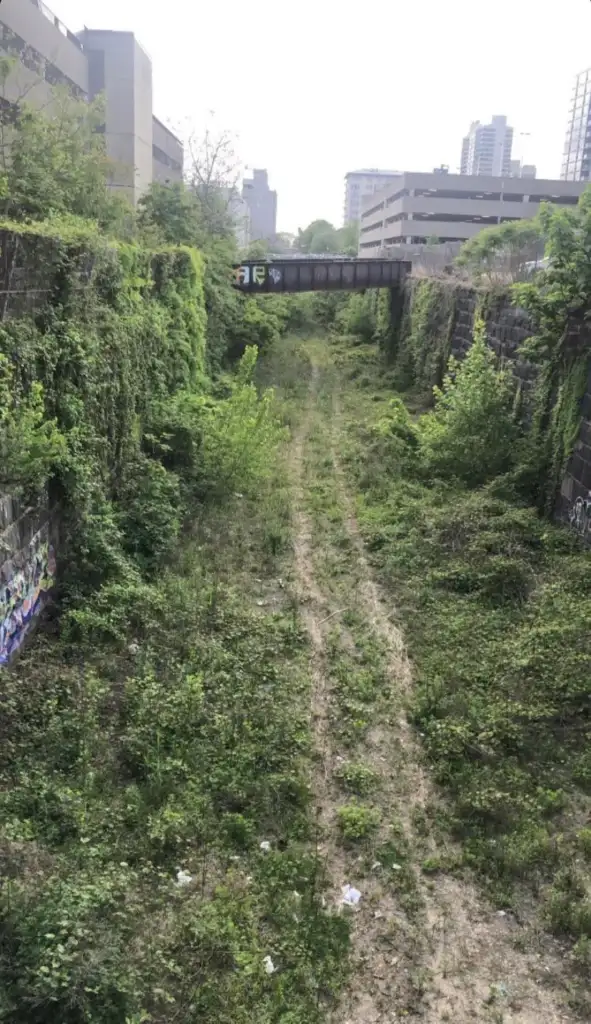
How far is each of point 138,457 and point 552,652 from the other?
705cm

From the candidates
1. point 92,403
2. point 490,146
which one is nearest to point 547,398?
point 92,403

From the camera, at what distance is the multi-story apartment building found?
119 ft

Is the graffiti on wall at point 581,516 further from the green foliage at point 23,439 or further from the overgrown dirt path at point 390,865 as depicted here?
the green foliage at point 23,439

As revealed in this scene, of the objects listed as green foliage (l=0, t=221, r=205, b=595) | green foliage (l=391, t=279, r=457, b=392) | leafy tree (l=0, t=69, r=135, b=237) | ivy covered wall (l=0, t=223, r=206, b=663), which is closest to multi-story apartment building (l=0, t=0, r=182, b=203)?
green foliage (l=391, t=279, r=457, b=392)

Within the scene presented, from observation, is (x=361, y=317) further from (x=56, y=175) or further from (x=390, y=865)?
(x=390, y=865)

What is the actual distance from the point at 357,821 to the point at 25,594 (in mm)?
3865

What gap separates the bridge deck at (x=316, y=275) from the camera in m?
28.3

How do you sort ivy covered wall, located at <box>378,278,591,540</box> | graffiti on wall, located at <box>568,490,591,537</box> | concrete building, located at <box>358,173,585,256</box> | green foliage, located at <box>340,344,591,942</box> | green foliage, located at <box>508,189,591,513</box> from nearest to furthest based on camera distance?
green foliage, located at <box>340,344,591,942</box> → graffiti on wall, located at <box>568,490,591,537</box> → green foliage, located at <box>508,189,591,513</box> → ivy covered wall, located at <box>378,278,591,540</box> → concrete building, located at <box>358,173,585,256</box>

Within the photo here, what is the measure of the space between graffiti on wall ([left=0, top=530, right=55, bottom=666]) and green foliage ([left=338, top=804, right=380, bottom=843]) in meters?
3.32

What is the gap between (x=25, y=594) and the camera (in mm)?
7230

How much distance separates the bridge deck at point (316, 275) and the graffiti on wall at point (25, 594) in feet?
72.6

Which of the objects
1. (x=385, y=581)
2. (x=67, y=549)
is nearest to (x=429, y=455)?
Answer: (x=385, y=581)

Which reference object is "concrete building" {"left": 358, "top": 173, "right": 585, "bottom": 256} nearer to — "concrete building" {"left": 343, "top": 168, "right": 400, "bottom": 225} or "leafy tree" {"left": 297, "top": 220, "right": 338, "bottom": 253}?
"leafy tree" {"left": 297, "top": 220, "right": 338, "bottom": 253}

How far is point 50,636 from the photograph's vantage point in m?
7.59
